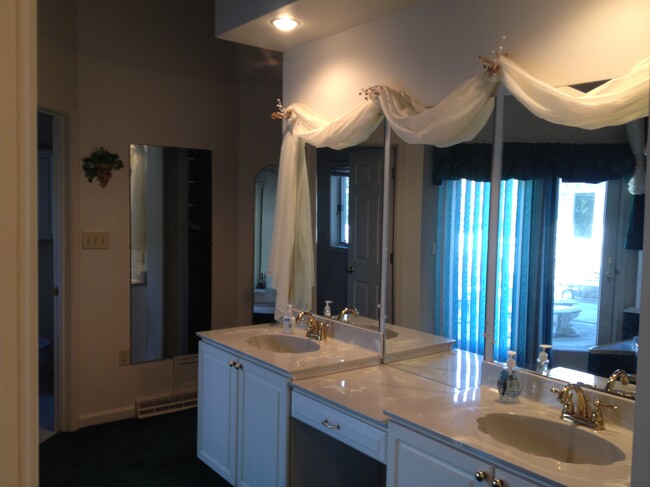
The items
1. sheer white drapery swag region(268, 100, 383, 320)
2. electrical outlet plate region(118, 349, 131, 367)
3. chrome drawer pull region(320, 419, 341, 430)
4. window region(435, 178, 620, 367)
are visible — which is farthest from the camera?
electrical outlet plate region(118, 349, 131, 367)

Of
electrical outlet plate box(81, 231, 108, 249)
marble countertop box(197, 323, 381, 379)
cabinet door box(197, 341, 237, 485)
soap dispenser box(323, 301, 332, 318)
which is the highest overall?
electrical outlet plate box(81, 231, 108, 249)

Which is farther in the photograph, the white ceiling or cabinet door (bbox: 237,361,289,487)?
the white ceiling

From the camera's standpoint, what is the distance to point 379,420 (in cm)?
197

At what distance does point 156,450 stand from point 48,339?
1783 millimetres

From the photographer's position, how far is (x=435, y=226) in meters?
2.46

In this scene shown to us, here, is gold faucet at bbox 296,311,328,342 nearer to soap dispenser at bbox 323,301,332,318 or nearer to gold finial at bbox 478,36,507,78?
soap dispenser at bbox 323,301,332,318

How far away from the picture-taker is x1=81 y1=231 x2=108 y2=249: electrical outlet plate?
3.69 meters

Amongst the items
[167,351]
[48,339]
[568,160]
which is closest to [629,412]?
[568,160]

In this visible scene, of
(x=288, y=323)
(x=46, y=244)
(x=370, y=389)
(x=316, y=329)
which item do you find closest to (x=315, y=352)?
(x=316, y=329)

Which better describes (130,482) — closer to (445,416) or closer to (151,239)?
(151,239)

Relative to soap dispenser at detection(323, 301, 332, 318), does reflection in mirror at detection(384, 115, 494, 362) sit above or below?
above

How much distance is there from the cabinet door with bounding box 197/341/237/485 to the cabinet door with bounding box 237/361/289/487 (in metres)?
0.07

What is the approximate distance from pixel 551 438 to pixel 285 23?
2151 mm

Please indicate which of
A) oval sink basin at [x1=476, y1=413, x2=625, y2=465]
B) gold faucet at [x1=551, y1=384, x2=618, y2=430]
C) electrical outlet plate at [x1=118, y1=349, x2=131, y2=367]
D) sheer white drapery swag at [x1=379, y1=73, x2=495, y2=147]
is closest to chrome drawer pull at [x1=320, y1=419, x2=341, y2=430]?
oval sink basin at [x1=476, y1=413, x2=625, y2=465]
